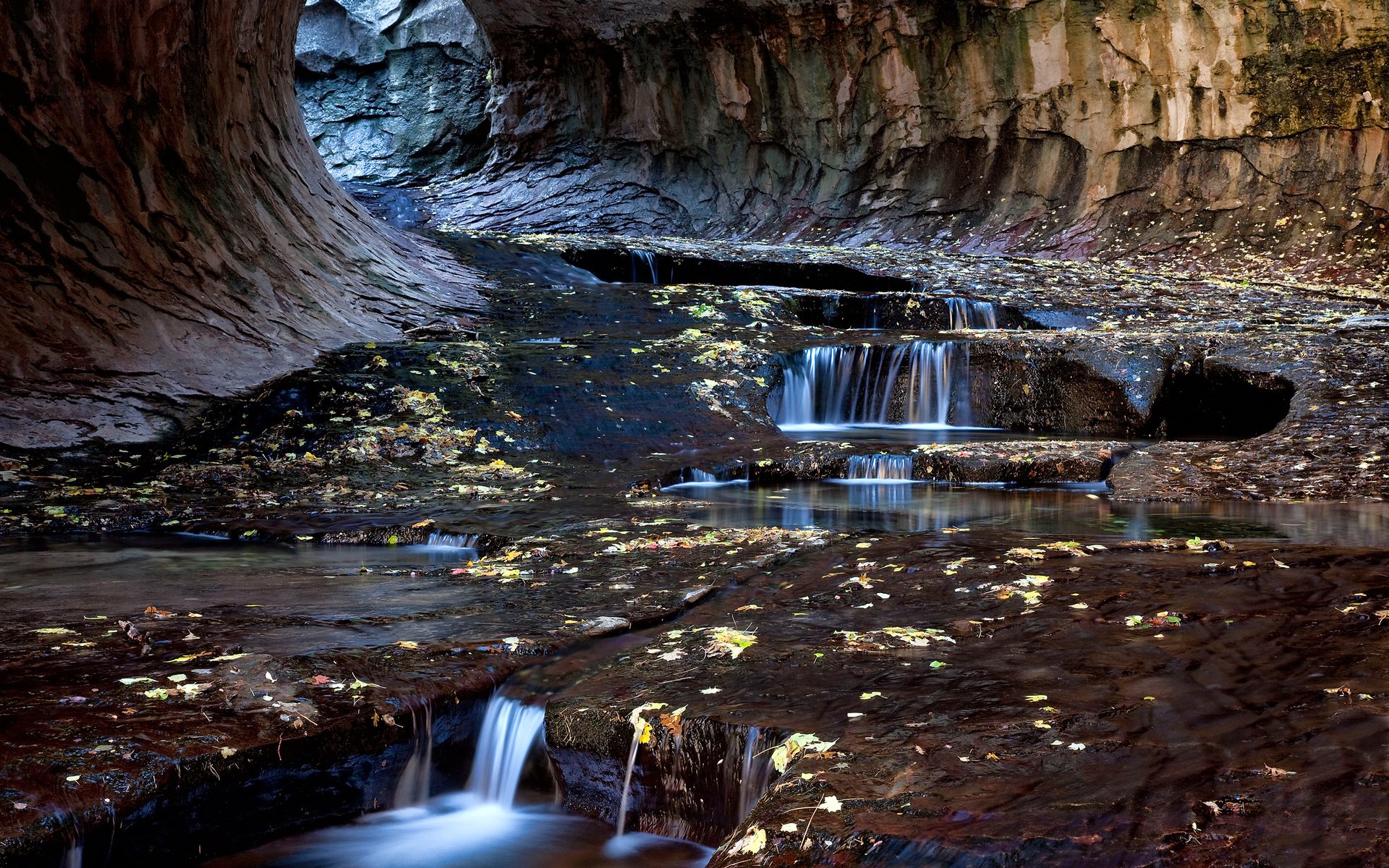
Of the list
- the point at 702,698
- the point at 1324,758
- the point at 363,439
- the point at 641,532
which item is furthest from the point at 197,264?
the point at 1324,758

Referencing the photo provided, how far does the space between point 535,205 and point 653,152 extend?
7.55ft

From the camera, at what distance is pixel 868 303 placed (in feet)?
37.2

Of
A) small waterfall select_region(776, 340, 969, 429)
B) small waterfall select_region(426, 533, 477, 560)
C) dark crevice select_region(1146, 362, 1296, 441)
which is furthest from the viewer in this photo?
small waterfall select_region(776, 340, 969, 429)

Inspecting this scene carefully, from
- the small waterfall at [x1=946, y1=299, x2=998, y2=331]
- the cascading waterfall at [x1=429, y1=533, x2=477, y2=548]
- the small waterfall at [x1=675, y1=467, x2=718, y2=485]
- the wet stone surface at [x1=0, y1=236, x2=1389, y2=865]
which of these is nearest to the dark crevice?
the wet stone surface at [x1=0, y1=236, x2=1389, y2=865]

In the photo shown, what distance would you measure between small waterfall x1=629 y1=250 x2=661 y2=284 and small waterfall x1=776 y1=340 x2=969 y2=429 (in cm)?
459

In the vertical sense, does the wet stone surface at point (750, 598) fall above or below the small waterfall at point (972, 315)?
below

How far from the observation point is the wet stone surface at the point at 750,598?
→ 244cm

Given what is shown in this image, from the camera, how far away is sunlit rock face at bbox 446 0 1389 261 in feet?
44.9

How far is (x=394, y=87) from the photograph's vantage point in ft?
77.5

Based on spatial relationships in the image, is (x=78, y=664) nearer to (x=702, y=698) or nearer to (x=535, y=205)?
(x=702, y=698)

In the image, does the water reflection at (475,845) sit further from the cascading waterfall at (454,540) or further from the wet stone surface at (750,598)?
the cascading waterfall at (454,540)

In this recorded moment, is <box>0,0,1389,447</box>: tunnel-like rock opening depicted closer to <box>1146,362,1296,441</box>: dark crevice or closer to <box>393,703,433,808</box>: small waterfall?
<box>393,703,433,808</box>: small waterfall

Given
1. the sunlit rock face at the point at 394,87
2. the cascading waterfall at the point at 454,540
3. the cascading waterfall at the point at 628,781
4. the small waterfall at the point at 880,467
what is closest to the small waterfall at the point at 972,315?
the small waterfall at the point at 880,467

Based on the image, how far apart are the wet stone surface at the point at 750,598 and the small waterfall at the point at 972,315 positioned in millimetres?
1678
